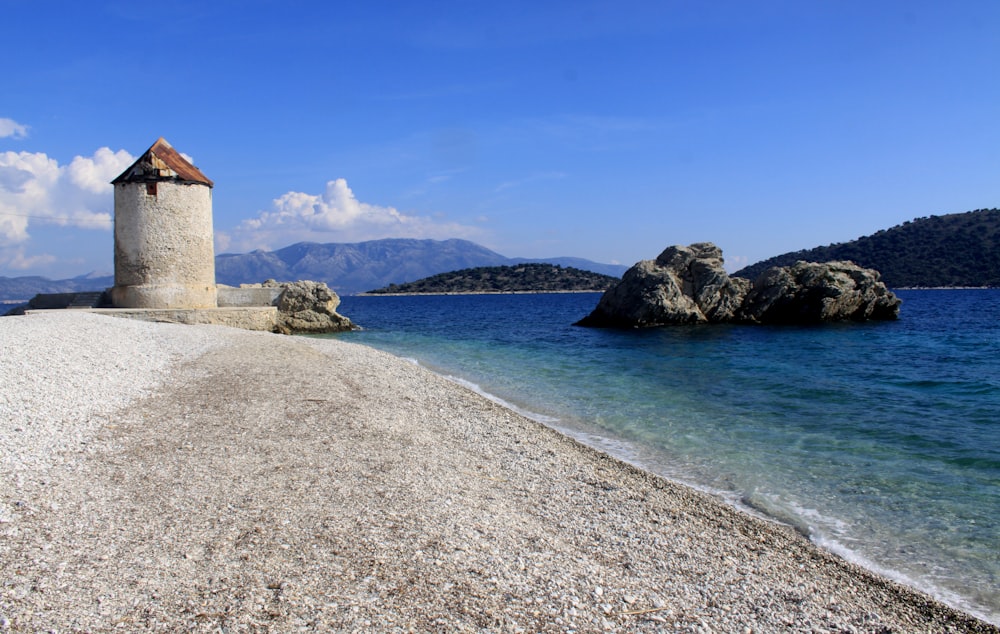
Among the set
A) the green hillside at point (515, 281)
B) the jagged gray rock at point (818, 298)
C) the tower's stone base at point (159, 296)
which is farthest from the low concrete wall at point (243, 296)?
the green hillside at point (515, 281)

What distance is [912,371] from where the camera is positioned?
17.6 metres

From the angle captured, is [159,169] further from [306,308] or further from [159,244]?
[306,308]

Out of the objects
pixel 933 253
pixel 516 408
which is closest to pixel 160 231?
pixel 516 408

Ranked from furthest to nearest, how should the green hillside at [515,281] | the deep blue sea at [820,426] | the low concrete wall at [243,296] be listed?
the green hillside at [515,281] → the low concrete wall at [243,296] → the deep blue sea at [820,426]

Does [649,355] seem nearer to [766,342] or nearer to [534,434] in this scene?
[766,342]

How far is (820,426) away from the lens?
425 inches

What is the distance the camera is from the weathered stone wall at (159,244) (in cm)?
2112

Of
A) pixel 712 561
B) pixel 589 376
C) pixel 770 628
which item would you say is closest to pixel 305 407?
pixel 712 561

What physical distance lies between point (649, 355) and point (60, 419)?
1837 centimetres

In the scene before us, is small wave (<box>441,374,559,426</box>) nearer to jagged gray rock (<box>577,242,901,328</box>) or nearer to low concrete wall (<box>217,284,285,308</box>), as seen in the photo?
low concrete wall (<box>217,284,285,308</box>)

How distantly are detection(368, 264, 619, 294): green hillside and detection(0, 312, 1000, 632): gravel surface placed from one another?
13017cm

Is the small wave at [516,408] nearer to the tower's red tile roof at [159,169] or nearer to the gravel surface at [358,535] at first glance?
the gravel surface at [358,535]

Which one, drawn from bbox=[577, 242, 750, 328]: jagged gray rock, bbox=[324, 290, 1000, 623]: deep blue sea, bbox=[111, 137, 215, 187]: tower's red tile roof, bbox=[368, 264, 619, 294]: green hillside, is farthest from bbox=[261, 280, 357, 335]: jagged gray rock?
bbox=[368, 264, 619, 294]: green hillside

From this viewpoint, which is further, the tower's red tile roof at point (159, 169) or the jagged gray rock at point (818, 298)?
the jagged gray rock at point (818, 298)
